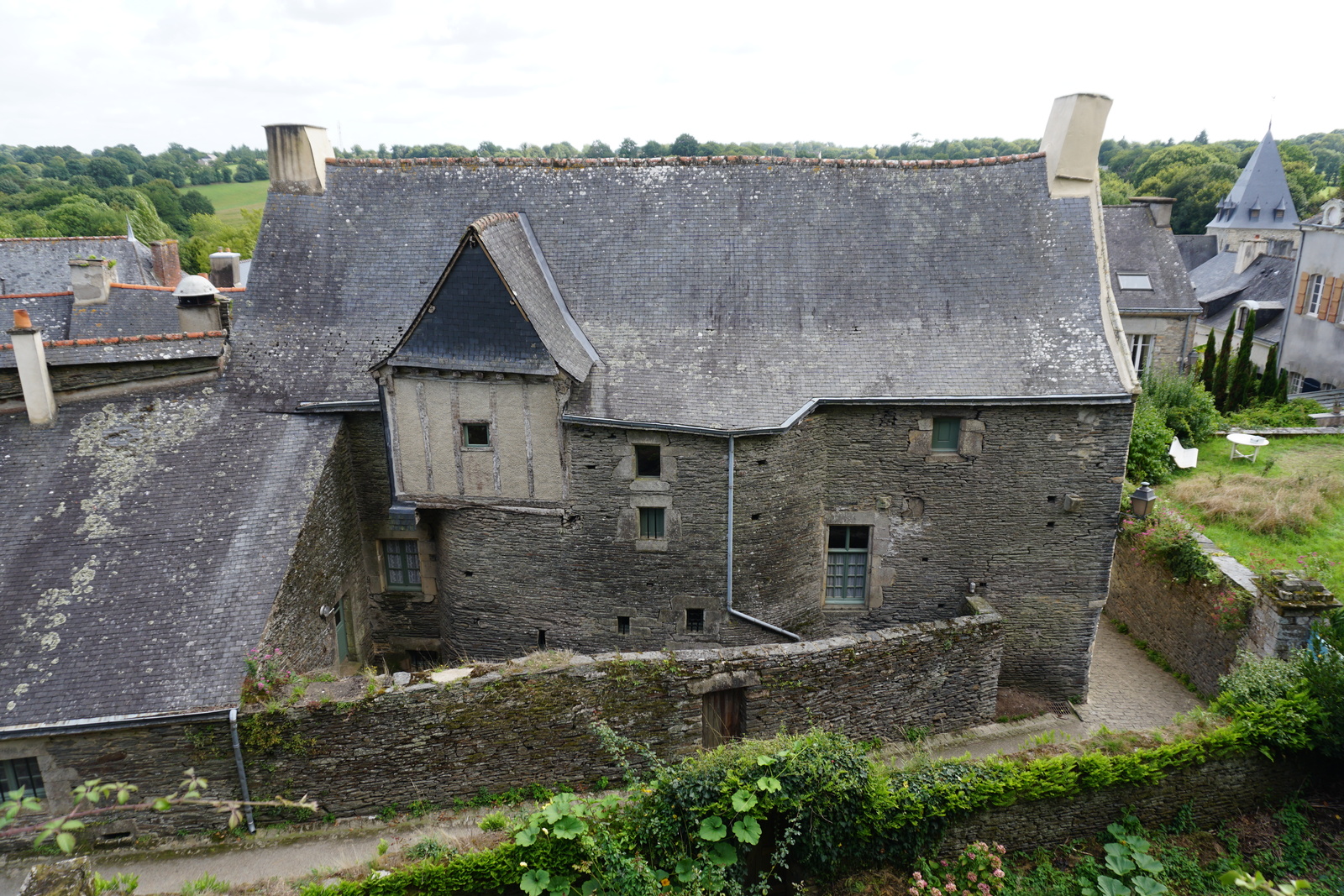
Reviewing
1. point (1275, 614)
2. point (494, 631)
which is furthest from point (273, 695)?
point (1275, 614)

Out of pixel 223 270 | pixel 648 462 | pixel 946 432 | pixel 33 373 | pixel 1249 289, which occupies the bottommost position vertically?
pixel 648 462

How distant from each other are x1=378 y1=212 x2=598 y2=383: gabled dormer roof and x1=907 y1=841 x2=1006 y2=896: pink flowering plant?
8.37 metres

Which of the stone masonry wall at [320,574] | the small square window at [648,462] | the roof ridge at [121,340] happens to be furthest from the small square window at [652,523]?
the roof ridge at [121,340]

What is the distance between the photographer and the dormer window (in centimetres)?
3212

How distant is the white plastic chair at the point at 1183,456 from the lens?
2012 centimetres

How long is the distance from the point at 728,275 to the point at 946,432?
4.68 m

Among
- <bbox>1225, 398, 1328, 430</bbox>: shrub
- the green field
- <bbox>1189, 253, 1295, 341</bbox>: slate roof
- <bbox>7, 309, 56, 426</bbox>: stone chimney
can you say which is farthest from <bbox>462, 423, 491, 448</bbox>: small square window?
the green field

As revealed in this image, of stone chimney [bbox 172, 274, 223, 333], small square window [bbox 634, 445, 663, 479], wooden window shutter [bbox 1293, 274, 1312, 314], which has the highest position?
stone chimney [bbox 172, 274, 223, 333]

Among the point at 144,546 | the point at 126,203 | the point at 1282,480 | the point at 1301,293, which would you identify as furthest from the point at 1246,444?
the point at 126,203

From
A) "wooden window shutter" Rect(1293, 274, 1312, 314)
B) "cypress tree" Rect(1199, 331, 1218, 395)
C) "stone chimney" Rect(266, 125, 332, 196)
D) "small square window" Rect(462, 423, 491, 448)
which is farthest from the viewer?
"wooden window shutter" Rect(1293, 274, 1312, 314)

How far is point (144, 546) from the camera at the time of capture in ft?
39.1

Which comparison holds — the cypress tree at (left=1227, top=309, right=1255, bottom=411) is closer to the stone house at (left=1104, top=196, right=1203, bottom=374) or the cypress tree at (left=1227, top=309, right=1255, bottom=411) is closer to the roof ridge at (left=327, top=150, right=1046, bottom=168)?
the stone house at (left=1104, top=196, right=1203, bottom=374)

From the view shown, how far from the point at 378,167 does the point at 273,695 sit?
32.6ft

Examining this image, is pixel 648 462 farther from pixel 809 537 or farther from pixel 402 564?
pixel 402 564
